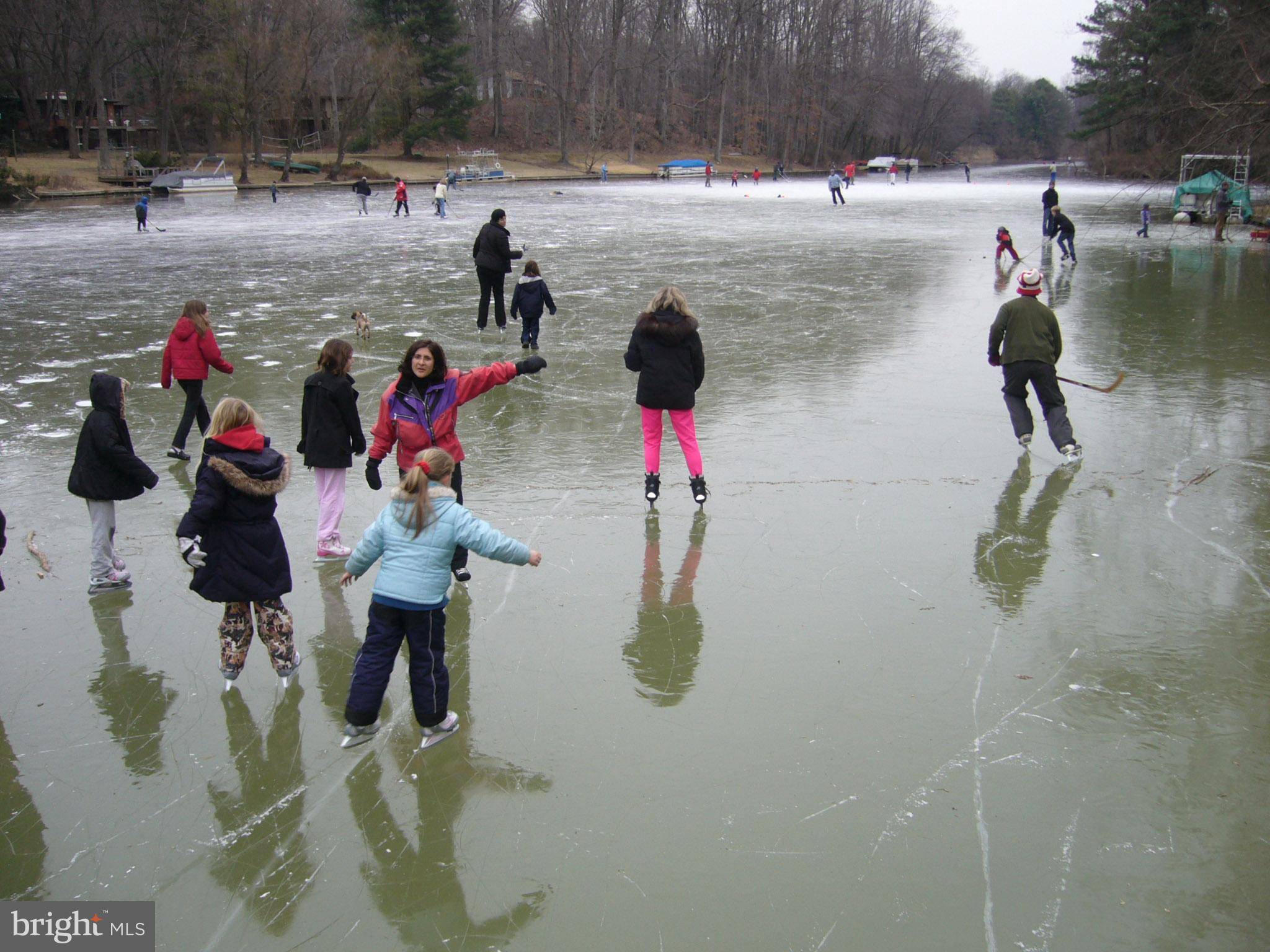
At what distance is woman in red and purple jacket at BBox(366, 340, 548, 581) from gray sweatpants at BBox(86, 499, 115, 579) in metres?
1.40

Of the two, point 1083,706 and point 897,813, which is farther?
point 1083,706

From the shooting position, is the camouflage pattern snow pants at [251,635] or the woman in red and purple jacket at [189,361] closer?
the camouflage pattern snow pants at [251,635]

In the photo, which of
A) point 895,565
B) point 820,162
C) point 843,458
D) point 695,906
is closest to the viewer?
point 695,906

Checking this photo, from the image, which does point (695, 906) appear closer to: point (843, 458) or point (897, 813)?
point (897, 813)

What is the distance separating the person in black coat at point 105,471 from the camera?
488 cm

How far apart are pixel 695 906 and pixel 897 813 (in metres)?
0.84

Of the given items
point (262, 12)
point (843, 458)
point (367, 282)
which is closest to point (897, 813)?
point (843, 458)

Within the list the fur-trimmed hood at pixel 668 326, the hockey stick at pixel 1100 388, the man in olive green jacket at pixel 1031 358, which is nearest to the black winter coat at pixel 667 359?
the fur-trimmed hood at pixel 668 326

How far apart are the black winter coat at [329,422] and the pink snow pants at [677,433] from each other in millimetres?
1776

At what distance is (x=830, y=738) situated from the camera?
379 centimetres

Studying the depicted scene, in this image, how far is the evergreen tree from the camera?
63844mm

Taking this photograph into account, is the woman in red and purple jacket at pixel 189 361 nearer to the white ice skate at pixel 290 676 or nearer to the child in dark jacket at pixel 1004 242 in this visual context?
the white ice skate at pixel 290 676

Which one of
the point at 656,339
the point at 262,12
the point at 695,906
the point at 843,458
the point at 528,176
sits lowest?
the point at 695,906

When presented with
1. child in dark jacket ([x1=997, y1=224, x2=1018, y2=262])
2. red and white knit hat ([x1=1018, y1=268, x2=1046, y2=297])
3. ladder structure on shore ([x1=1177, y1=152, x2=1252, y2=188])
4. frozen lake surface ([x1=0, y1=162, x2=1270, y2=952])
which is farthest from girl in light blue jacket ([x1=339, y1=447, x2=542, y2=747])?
child in dark jacket ([x1=997, y1=224, x2=1018, y2=262])
